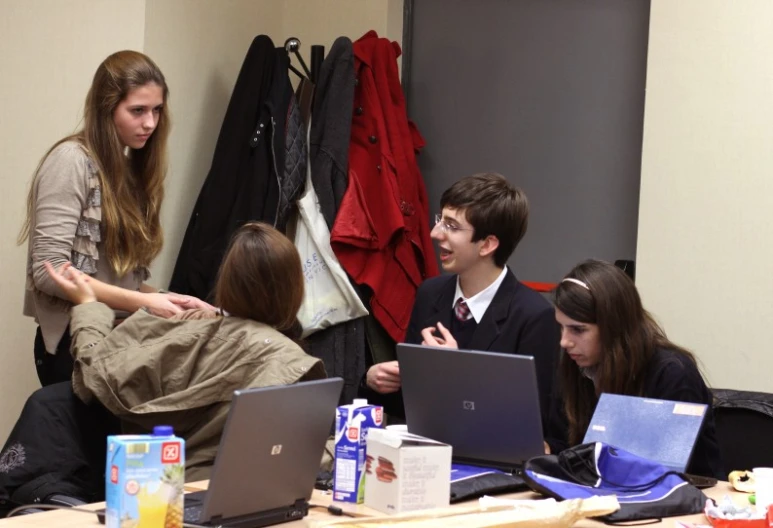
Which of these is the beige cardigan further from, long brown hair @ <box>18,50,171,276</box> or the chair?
the chair

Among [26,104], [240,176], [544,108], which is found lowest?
[240,176]

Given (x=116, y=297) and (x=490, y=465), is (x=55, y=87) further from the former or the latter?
(x=490, y=465)

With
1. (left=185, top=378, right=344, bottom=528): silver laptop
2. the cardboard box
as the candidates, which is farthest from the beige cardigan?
the cardboard box

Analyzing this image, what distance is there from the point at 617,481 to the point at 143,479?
3.25 feet

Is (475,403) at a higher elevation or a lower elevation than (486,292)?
lower

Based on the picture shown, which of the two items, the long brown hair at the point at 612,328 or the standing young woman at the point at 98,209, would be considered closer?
the long brown hair at the point at 612,328

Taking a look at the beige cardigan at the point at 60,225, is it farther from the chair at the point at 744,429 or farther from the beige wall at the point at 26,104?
the chair at the point at 744,429

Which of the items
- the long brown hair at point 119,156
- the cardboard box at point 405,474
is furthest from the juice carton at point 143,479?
the long brown hair at point 119,156

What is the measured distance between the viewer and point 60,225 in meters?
2.81

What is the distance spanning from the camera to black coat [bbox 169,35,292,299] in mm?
3717

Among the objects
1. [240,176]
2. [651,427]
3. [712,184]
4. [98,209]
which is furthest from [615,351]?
[240,176]

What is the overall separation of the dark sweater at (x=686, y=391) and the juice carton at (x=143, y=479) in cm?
128

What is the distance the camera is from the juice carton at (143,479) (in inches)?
63.1

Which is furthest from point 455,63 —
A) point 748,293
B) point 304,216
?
point 748,293
